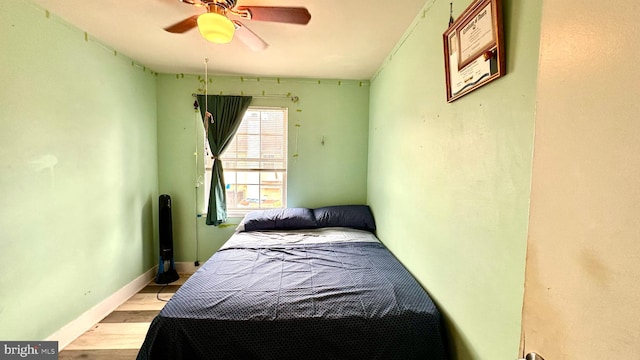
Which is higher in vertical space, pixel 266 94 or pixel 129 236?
pixel 266 94

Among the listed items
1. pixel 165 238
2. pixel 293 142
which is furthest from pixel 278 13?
pixel 165 238

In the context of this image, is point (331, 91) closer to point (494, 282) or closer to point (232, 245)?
point (232, 245)

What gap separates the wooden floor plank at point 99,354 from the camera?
175 cm

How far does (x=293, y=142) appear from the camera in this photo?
311 centimetres

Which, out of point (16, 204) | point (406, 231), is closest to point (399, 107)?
point (406, 231)

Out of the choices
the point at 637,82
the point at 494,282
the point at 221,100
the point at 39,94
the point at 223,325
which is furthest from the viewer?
the point at 221,100

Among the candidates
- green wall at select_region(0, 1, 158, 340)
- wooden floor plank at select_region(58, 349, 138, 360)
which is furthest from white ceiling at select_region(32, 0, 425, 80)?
wooden floor plank at select_region(58, 349, 138, 360)

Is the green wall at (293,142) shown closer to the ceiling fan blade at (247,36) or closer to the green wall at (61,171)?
the green wall at (61,171)

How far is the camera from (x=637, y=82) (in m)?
0.39

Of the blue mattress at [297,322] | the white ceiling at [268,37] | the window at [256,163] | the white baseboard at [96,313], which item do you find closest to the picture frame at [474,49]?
the white ceiling at [268,37]

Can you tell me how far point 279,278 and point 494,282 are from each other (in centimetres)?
122

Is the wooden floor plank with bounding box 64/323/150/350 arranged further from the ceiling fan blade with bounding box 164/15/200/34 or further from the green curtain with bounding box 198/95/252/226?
the ceiling fan blade with bounding box 164/15/200/34

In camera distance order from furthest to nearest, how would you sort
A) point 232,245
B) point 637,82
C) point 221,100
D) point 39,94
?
1. point 221,100
2. point 232,245
3. point 39,94
4. point 637,82

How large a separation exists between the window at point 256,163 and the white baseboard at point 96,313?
116 cm
